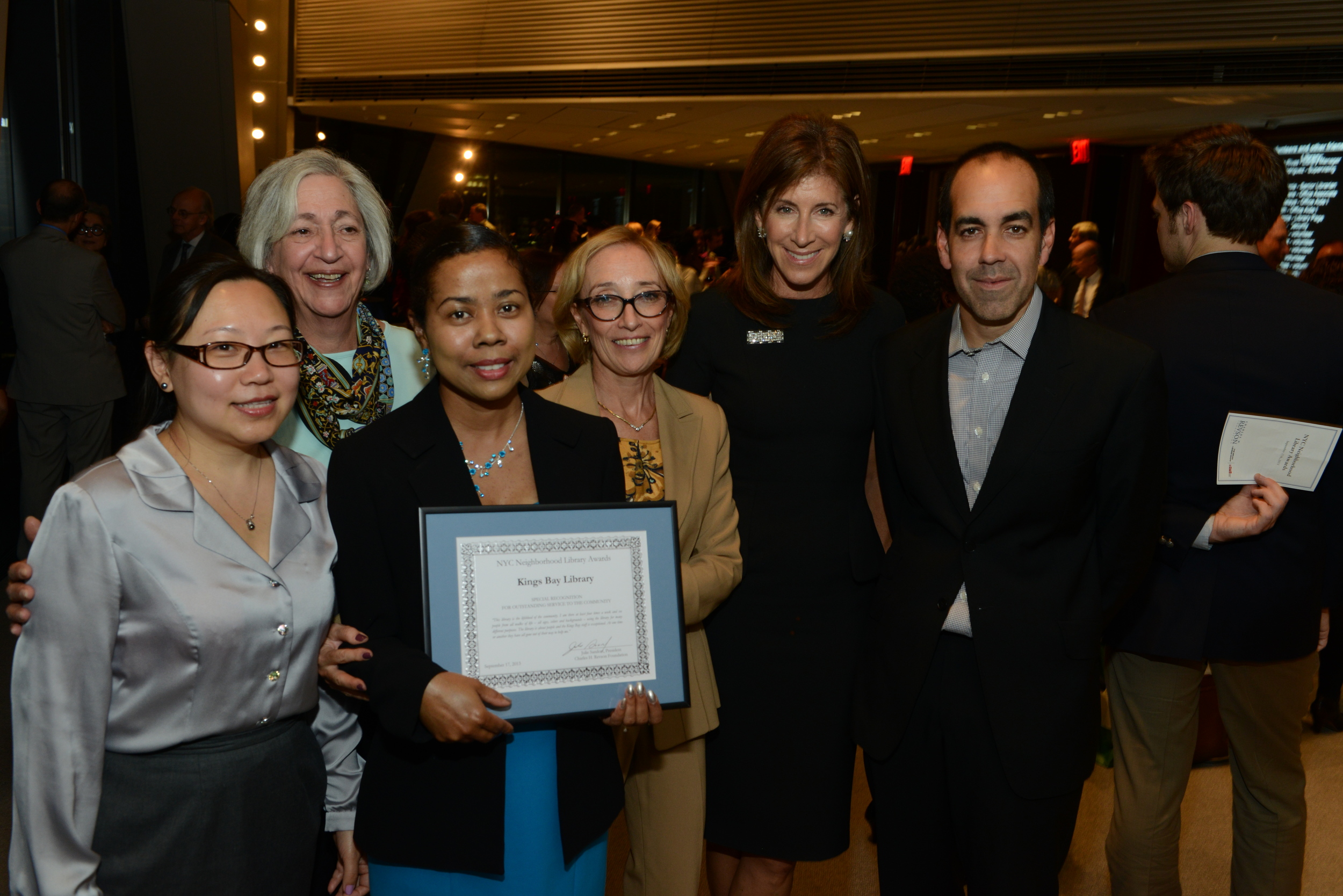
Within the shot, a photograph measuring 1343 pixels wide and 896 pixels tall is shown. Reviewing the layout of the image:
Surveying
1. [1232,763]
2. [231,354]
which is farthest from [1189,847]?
[231,354]

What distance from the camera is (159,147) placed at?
26.8 feet

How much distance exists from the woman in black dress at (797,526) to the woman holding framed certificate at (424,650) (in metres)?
0.65

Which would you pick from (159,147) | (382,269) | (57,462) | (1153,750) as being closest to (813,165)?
(382,269)

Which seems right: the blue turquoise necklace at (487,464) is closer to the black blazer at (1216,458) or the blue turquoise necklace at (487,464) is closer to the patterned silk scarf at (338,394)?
the patterned silk scarf at (338,394)

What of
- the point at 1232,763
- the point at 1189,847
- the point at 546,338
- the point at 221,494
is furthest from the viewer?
→ the point at 1189,847

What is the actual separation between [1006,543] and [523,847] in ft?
3.72

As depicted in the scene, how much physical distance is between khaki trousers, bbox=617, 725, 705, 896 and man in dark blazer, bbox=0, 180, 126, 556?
501 centimetres

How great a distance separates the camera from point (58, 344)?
19.1 ft

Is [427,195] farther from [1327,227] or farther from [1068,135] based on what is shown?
[1327,227]

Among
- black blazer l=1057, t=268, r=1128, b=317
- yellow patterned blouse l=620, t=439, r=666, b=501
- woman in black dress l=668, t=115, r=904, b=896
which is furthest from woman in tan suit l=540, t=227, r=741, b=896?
black blazer l=1057, t=268, r=1128, b=317

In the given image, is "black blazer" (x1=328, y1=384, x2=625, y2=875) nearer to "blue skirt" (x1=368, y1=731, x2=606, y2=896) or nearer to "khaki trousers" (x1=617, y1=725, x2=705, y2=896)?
"blue skirt" (x1=368, y1=731, x2=606, y2=896)

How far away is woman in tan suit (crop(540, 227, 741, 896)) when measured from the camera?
7.01 ft

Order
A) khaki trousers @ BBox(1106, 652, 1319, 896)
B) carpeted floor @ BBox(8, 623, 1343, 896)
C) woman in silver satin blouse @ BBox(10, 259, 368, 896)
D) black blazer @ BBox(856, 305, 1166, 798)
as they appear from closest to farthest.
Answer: woman in silver satin blouse @ BBox(10, 259, 368, 896) → black blazer @ BBox(856, 305, 1166, 798) → khaki trousers @ BBox(1106, 652, 1319, 896) → carpeted floor @ BBox(8, 623, 1343, 896)

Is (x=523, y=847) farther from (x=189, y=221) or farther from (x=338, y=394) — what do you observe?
(x=189, y=221)
